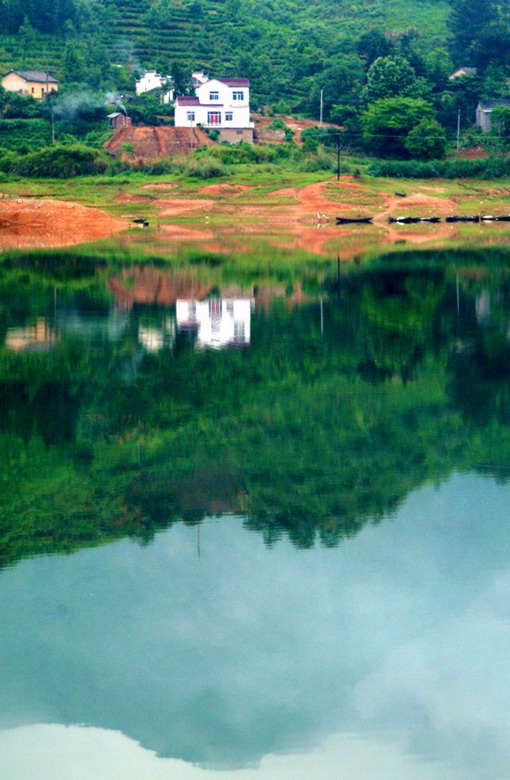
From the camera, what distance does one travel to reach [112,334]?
23547 mm

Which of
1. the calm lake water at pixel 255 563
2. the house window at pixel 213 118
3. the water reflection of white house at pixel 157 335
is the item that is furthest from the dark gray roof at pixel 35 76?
the calm lake water at pixel 255 563

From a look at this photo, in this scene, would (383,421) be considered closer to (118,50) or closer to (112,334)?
(112,334)

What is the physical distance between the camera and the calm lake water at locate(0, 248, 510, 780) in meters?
7.33

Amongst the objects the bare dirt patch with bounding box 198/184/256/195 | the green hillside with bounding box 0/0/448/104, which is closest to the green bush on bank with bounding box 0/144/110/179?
the bare dirt patch with bounding box 198/184/256/195

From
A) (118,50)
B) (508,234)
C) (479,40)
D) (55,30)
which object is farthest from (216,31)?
(508,234)

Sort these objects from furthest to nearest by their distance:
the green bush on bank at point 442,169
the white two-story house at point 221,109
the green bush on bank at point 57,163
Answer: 1. the white two-story house at point 221,109
2. the green bush on bank at point 442,169
3. the green bush on bank at point 57,163

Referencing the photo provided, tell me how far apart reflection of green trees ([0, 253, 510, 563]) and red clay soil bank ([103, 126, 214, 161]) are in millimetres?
54893

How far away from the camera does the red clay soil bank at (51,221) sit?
184 feet

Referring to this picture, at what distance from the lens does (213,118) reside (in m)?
82.7

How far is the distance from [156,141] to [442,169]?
23.0 metres

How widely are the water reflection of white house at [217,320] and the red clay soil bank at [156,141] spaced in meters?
48.3

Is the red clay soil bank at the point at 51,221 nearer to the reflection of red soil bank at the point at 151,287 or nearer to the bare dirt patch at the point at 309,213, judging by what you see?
the bare dirt patch at the point at 309,213

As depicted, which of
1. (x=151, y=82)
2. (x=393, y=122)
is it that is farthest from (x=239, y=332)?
(x=151, y=82)

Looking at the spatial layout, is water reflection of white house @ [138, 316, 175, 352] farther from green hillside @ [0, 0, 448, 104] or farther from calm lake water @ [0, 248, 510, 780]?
green hillside @ [0, 0, 448, 104]
